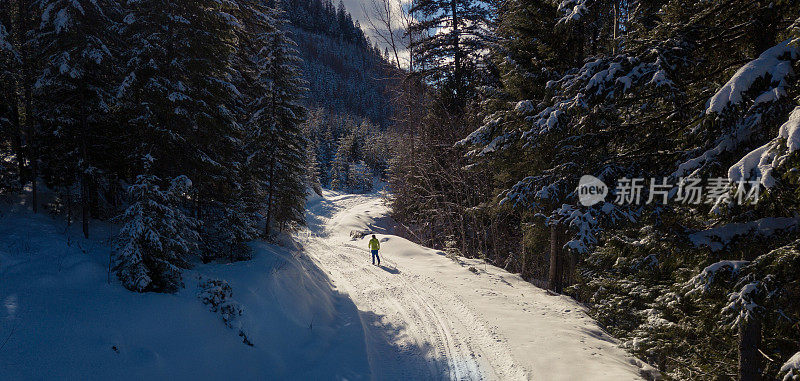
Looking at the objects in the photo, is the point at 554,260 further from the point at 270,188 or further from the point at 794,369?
the point at 270,188

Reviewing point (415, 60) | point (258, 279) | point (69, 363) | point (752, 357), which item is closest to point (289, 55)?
point (415, 60)

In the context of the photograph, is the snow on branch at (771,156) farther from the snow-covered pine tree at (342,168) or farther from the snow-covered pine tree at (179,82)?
the snow-covered pine tree at (342,168)

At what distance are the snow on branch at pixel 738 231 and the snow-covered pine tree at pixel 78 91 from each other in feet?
48.4

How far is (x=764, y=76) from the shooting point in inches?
159

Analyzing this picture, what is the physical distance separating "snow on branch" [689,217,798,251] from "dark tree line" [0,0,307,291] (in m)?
10.9

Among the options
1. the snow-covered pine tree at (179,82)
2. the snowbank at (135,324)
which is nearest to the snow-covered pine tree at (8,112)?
the snowbank at (135,324)

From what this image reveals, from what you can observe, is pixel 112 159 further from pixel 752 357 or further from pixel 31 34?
pixel 752 357

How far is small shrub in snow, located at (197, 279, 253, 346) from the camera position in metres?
7.58

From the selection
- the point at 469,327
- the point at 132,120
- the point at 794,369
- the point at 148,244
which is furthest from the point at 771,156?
the point at 132,120

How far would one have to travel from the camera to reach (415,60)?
21.4 m

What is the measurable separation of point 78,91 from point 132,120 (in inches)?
92.6

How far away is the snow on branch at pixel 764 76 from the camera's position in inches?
153

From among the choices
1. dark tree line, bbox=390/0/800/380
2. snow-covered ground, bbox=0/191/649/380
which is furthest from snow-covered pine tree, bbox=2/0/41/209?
dark tree line, bbox=390/0/800/380

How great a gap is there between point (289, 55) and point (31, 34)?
364 inches
